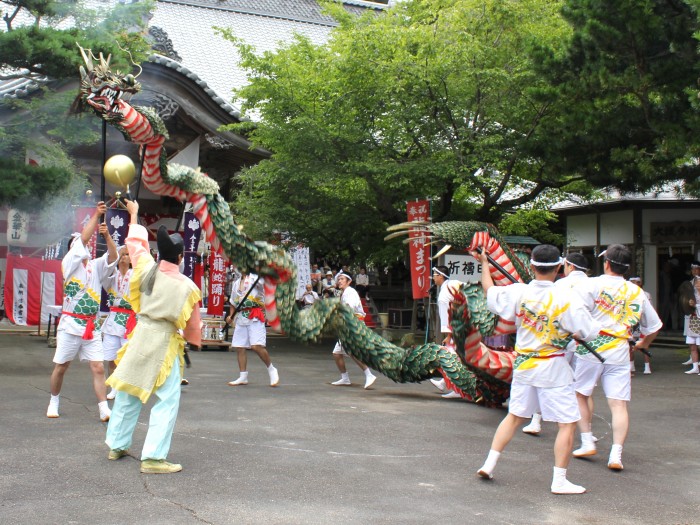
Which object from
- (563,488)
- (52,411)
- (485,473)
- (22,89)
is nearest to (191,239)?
(22,89)

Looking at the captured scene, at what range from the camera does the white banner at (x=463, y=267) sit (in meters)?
13.7

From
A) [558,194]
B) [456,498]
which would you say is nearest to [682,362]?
[558,194]

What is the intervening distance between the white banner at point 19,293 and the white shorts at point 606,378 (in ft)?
40.3

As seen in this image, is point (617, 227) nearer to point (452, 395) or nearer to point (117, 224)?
point (452, 395)

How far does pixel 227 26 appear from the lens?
23594 millimetres

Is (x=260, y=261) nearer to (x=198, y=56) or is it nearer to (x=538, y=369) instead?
(x=538, y=369)

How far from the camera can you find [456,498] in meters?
5.15

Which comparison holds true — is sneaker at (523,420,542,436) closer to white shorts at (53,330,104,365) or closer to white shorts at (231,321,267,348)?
white shorts at (231,321,267,348)

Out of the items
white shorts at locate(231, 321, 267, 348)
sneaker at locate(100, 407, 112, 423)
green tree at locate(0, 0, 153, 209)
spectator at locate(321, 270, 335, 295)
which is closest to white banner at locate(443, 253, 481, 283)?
white shorts at locate(231, 321, 267, 348)

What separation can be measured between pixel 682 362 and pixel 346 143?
7736mm

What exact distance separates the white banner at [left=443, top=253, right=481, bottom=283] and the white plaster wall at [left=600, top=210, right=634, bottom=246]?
6.81 m

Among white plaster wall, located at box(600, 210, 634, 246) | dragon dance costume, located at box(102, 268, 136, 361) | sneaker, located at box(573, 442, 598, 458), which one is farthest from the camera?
white plaster wall, located at box(600, 210, 634, 246)

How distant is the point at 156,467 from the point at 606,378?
380cm

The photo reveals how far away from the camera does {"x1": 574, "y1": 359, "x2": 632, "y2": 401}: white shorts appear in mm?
6305
